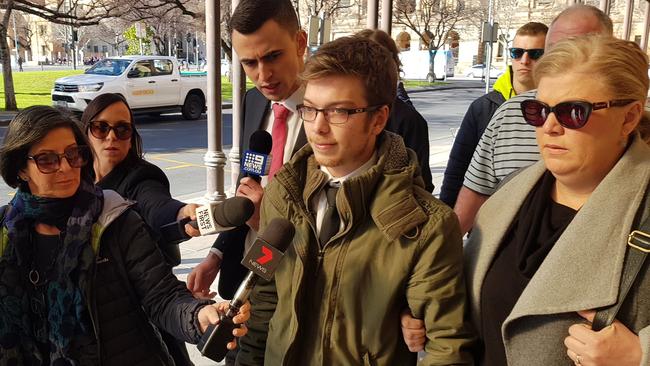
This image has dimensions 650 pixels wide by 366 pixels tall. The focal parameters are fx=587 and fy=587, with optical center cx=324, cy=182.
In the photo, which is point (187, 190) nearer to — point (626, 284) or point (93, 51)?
point (626, 284)

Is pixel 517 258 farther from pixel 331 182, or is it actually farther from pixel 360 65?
pixel 360 65

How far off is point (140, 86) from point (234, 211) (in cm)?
1527

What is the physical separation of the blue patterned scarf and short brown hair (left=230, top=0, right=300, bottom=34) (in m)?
1.06

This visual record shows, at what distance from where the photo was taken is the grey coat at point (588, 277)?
1.42m

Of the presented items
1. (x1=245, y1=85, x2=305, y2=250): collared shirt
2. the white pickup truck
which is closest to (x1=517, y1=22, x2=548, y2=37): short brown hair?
(x1=245, y1=85, x2=305, y2=250): collared shirt

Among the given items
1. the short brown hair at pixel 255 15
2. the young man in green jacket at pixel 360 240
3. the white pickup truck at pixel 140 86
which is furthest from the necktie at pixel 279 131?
the white pickup truck at pixel 140 86

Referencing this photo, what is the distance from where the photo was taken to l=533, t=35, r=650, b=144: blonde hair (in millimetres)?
1518

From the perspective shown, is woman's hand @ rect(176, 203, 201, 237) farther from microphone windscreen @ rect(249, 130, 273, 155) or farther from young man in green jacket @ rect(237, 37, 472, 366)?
young man in green jacket @ rect(237, 37, 472, 366)

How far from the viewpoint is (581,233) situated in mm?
1513

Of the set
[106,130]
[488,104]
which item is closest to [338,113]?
[106,130]

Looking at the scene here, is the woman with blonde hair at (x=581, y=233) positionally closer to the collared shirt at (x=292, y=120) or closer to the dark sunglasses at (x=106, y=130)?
the collared shirt at (x=292, y=120)

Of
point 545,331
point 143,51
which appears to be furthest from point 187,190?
point 143,51

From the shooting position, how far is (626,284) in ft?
4.59

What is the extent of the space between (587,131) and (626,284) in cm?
40
